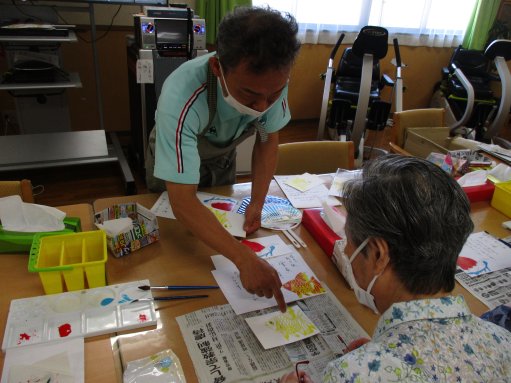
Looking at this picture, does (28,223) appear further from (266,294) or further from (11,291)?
(266,294)

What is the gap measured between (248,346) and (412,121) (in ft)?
6.54

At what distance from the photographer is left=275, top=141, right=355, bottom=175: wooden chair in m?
1.83

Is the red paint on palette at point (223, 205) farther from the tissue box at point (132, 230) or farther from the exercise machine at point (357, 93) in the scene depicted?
the exercise machine at point (357, 93)

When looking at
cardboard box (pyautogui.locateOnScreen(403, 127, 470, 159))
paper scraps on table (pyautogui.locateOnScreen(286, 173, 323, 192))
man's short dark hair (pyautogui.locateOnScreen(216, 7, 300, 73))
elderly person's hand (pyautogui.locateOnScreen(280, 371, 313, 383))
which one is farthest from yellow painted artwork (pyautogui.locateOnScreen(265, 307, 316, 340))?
cardboard box (pyautogui.locateOnScreen(403, 127, 470, 159))

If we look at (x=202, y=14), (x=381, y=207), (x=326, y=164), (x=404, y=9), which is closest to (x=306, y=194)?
(x=326, y=164)

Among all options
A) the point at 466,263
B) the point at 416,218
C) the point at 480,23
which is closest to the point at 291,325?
the point at 416,218

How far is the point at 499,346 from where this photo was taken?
691 millimetres

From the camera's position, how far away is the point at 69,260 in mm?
1037

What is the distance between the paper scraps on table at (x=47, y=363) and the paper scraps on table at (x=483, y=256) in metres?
1.06

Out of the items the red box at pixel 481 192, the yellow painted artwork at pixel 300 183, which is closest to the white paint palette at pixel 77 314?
the yellow painted artwork at pixel 300 183

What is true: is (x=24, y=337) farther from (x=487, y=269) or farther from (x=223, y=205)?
(x=487, y=269)

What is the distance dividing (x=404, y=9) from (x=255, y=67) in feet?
13.3

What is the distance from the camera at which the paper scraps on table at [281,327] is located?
0.91 metres

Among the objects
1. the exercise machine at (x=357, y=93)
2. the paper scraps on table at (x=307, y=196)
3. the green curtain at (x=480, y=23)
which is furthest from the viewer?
the green curtain at (x=480, y=23)
